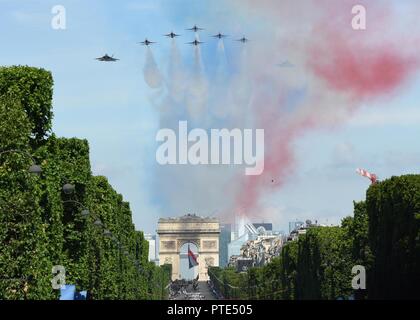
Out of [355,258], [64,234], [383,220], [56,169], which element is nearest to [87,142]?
→ [64,234]

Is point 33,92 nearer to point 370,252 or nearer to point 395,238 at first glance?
point 395,238

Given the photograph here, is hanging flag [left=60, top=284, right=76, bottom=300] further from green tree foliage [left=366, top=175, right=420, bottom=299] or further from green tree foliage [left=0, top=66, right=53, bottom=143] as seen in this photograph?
green tree foliage [left=366, top=175, right=420, bottom=299]

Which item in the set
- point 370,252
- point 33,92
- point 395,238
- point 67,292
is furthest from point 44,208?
point 370,252

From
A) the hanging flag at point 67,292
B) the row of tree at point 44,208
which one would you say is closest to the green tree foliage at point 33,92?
the row of tree at point 44,208

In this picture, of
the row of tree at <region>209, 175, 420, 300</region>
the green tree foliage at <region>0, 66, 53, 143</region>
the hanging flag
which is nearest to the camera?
the hanging flag

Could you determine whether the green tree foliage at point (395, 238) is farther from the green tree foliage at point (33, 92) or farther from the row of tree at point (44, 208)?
the green tree foliage at point (33, 92)

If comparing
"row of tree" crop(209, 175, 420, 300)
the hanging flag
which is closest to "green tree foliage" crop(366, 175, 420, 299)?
"row of tree" crop(209, 175, 420, 300)
